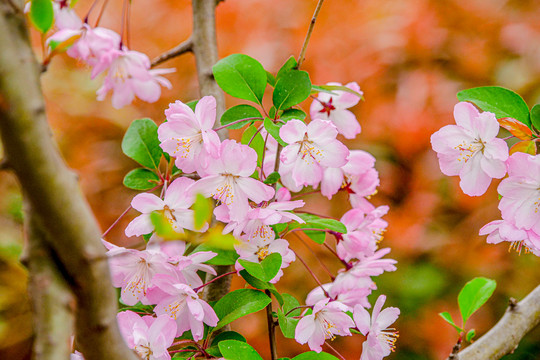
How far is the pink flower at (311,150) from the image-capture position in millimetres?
397

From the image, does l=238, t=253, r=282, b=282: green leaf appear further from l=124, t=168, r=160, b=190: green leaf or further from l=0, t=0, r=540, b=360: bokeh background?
l=0, t=0, r=540, b=360: bokeh background

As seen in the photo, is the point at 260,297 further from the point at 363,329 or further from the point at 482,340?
the point at 482,340

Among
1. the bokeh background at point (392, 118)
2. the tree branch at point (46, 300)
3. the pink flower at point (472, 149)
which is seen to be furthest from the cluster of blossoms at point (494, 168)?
the bokeh background at point (392, 118)

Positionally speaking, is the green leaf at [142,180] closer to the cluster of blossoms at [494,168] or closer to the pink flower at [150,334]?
the pink flower at [150,334]

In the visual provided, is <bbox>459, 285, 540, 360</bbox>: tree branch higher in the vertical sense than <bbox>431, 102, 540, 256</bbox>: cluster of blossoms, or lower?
lower

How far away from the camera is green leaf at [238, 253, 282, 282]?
379mm

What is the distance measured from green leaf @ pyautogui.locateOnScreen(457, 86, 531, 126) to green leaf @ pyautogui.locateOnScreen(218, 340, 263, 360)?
0.27m

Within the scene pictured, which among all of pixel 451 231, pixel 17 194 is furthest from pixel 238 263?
pixel 17 194

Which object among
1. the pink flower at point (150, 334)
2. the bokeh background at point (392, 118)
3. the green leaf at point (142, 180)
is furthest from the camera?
the bokeh background at point (392, 118)

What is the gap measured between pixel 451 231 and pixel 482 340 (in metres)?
0.98

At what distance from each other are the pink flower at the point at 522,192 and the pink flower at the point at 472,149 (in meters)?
0.01

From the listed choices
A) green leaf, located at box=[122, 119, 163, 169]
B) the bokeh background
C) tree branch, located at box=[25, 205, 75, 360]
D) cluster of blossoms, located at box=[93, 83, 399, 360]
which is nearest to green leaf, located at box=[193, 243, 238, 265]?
cluster of blossoms, located at box=[93, 83, 399, 360]

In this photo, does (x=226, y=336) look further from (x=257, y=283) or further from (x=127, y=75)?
(x=127, y=75)

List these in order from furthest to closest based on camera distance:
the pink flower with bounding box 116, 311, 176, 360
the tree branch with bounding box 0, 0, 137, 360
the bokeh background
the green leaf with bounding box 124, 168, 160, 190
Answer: the bokeh background → the green leaf with bounding box 124, 168, 160, 190 → the pink flower with bounding box 116, 311, 176, 360 → the tree branch with bounding box 0, 0, 137, 360
